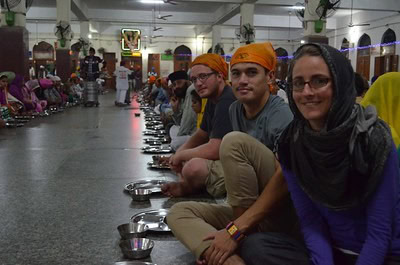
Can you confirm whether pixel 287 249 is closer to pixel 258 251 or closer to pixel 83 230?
pixel 258 251

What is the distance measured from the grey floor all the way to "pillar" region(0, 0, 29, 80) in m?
5.01

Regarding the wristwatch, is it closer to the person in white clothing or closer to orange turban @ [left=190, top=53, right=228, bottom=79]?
orange turban @ [left=190, top=53, right=228, bottom=79]

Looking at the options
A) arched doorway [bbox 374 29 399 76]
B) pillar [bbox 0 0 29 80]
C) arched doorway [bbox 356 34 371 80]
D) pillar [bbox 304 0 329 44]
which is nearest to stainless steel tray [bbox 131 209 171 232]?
pillar [bbox 304 0 329 44]

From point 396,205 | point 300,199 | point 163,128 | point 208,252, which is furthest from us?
point 163,128

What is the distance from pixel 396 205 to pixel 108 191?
2.43m

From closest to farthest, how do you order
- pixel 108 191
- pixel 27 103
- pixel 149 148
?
pixel 108 191 → pixel 149 148 → pixel 27 103

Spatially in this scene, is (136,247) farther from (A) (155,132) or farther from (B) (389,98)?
(A) (155,132)

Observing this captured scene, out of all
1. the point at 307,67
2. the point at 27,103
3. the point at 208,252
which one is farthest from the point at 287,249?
the point at 27,103

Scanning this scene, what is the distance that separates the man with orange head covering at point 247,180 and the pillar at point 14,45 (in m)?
9.51

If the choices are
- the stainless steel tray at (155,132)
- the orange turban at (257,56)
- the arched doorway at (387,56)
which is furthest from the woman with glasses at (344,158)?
the arched doorway at (387,56)

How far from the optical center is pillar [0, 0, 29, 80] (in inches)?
418

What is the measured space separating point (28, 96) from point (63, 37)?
522 cm

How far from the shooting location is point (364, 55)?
20.0 metres

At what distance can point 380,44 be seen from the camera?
18.6 m
